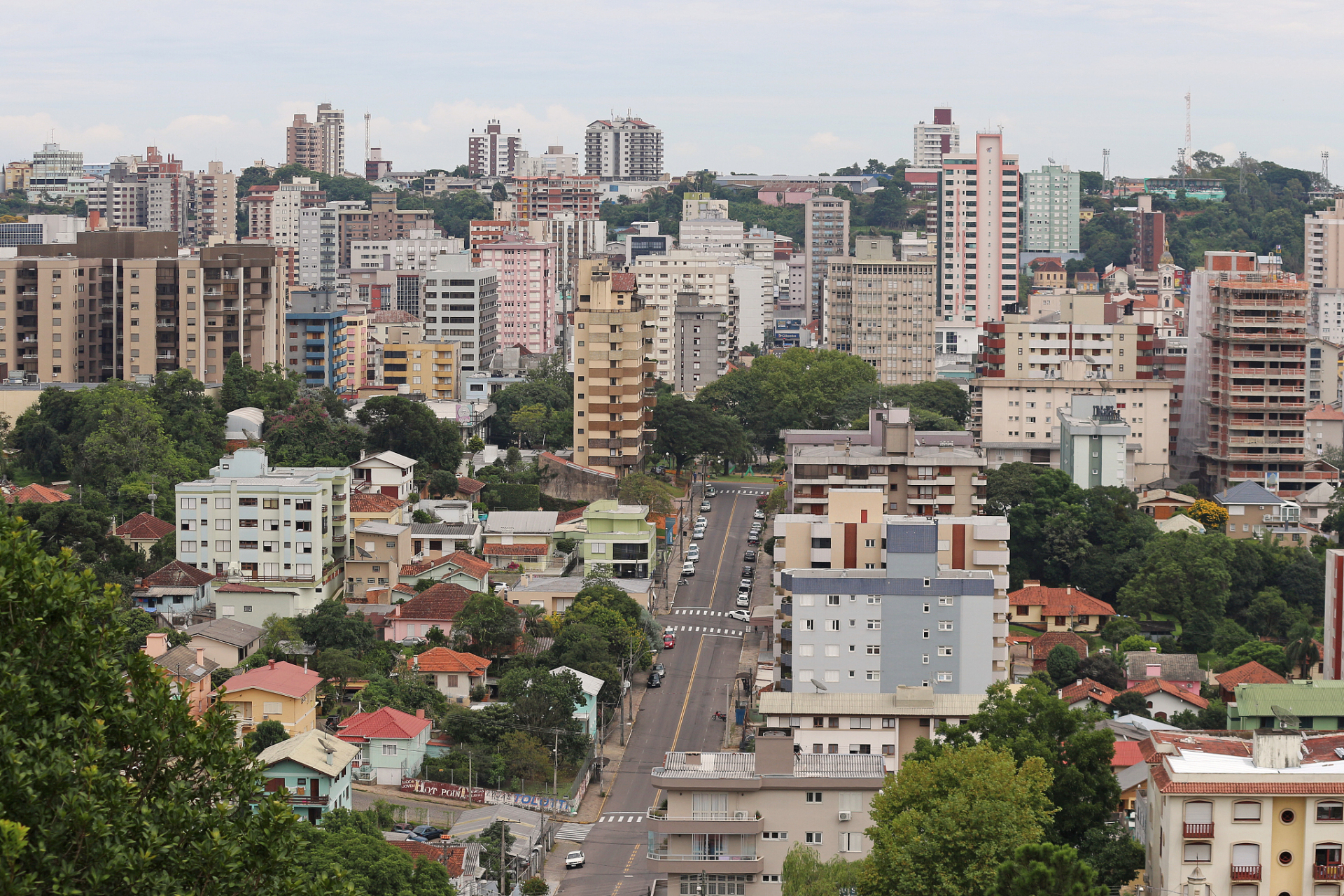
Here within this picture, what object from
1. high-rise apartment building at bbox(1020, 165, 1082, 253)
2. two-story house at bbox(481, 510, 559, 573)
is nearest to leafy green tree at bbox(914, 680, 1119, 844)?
two-story house at bbox(481, 510, 559, 573)

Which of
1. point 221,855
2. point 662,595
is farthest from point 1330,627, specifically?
point 221,855

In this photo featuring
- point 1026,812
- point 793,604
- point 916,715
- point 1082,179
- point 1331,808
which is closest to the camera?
point 1331,808

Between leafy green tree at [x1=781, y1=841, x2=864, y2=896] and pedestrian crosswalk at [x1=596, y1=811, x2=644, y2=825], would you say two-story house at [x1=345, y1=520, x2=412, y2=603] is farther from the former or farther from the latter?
leafy green tree at [x1=781, y1=841, x2=864, y2=896]

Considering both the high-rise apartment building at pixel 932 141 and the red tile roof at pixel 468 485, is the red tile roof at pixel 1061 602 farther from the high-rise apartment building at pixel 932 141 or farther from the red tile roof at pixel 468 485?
the high-rise apartment building at pixel 932 141

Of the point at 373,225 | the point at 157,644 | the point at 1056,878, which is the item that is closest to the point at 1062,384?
the point at 157,644

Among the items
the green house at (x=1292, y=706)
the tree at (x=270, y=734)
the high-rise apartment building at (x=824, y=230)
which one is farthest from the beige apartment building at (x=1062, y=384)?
the high-rise apartment building at (x=824, y=230)

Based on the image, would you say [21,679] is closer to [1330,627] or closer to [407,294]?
[1330,627]
